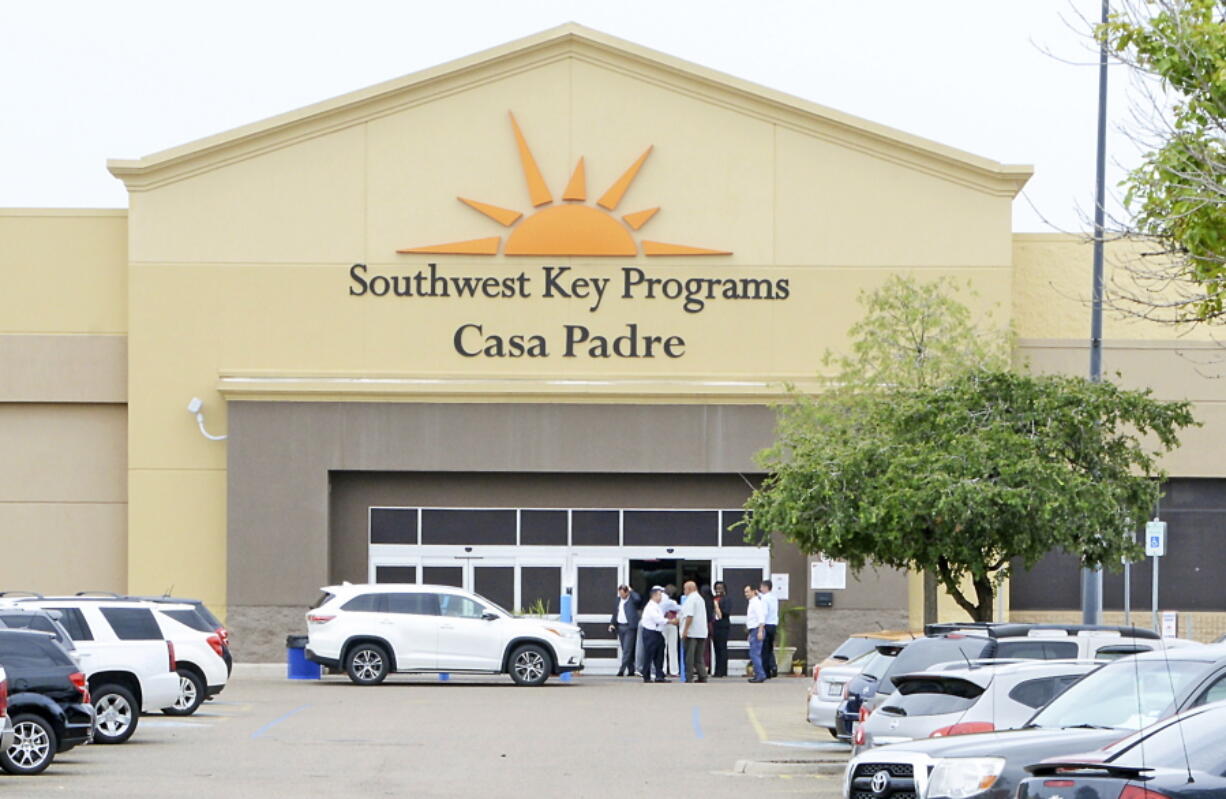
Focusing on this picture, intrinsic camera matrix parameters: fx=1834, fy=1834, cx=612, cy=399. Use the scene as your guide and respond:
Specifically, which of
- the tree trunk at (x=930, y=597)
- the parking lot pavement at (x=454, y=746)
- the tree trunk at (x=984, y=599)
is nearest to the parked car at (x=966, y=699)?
the parking lot pavement at (x=454, y=746)

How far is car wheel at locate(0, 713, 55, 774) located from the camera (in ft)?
56.5

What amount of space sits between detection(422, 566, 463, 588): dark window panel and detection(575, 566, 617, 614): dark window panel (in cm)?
235

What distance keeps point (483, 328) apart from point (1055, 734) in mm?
25100

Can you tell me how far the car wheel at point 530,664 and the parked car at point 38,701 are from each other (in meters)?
14.2

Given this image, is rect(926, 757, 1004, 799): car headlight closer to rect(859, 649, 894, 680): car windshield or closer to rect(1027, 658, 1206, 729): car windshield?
rect(1027, 658, 1206, 729): car windshield

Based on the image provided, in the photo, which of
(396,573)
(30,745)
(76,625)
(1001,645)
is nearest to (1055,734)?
(1001,645)

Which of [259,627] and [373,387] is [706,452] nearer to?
[373,387]

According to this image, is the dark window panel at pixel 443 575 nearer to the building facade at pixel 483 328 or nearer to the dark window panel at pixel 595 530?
the building facade at pixel 483 328

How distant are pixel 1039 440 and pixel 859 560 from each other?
314 centimetres

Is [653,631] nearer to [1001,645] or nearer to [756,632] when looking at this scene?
[756,632]

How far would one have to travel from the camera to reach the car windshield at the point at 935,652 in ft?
53.8

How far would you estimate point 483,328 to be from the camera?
1410 inches

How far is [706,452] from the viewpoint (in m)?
35.6

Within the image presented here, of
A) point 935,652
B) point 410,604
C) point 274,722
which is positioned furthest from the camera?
point 410,604
